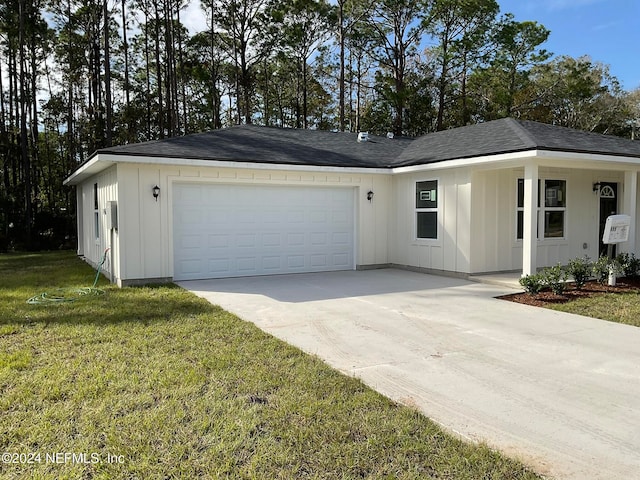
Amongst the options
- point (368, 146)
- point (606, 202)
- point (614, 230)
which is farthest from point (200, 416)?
point (606, 202)

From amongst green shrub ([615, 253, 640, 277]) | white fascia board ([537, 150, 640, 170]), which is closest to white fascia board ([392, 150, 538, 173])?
white fascia board ([537, 150, 640, 170])

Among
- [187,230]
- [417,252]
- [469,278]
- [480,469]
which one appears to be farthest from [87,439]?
[417,252]

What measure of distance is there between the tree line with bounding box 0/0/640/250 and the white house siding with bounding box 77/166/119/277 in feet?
19.5

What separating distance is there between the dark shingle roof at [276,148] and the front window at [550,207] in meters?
3.14

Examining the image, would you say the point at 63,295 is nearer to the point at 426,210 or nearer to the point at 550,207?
the point at 426,210

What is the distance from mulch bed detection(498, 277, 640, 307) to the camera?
7.12 meters

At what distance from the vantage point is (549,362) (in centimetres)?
430

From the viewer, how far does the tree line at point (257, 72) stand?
2086 centimetres

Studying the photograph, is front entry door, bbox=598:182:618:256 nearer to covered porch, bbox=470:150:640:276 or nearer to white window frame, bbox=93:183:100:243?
covered porch, bbox=470:150:640:276

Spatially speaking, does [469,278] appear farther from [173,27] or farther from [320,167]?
[173,27]

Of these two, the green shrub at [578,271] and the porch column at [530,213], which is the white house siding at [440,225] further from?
the green shrub at [578,271]

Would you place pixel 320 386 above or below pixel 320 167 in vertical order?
below

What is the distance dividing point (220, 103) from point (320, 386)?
25.7 metres

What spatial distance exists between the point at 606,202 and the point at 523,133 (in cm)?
395
